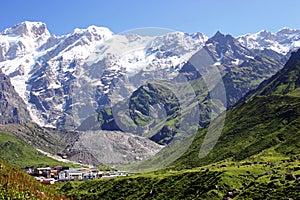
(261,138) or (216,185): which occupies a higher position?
(261,138)

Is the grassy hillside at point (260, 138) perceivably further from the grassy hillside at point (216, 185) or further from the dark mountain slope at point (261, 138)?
the grassy hillside at point (216, 185)

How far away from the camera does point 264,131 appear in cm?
17562

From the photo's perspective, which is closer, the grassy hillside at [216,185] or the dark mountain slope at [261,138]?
the grassy hillside at [216,185]

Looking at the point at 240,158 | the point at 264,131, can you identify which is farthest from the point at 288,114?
the point at 240,158

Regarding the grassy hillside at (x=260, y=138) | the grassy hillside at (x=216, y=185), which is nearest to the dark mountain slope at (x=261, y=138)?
the grassy hillside at (x=260, y=138)

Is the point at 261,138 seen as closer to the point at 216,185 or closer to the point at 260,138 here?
the point at 260,138

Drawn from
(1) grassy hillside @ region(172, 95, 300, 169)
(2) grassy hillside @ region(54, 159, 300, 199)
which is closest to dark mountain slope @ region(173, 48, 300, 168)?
(1) grassy hillside @ region(172, 95, 300, 169)

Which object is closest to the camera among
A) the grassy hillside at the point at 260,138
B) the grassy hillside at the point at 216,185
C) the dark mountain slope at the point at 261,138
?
the grassy hillside at the point at 216,185

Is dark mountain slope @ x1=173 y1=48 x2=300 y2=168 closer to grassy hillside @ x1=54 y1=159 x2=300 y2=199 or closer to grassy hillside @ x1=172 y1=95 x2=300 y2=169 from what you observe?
grassy hillside @ x1=172 y1=95 x2=300 y2=169

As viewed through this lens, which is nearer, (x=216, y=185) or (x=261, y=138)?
(x=216, y=185)

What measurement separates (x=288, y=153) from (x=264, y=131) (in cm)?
4621

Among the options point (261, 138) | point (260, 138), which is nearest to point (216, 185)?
point (261, 138)

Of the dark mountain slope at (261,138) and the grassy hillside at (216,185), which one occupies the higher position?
the dark mountain slope at (261,138)

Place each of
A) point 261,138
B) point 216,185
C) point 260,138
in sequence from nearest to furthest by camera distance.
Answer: point 216,185 → point 261,138 → point 260,138
